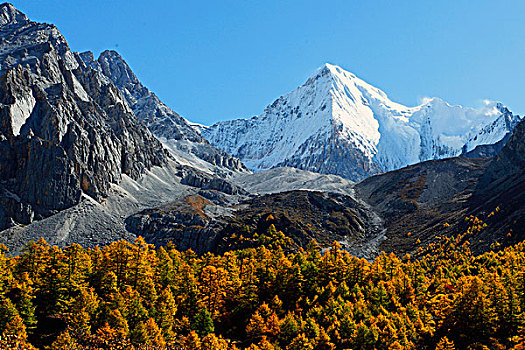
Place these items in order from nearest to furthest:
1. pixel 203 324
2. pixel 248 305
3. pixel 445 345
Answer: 1. pixel 445 345
2. pixel 203 324
3. pixel 248 305

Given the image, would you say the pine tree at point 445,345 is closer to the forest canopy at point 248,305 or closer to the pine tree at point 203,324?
the forest canopy at point 248,305

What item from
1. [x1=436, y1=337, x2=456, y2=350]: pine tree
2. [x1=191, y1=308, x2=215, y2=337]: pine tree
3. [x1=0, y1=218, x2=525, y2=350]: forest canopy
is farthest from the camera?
[x1=191, y1=308, x2=215, y2=337]: pine tree

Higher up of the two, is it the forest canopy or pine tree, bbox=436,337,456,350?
the forest canopy

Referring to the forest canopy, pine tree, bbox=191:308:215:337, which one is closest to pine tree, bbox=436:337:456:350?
the forest canopy

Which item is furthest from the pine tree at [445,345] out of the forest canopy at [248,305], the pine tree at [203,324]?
the pine tree at [203,324]

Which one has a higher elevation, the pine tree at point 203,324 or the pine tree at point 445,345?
the pine tree at point 203,324

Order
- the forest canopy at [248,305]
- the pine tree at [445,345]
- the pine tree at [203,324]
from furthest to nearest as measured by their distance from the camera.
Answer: the pine tree at [203,324]
the pine tree at [445,345]
the forest canopy at [248,305]

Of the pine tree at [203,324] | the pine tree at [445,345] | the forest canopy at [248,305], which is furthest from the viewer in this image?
the pine tree at [203,324]

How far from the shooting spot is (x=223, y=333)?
72.1 m

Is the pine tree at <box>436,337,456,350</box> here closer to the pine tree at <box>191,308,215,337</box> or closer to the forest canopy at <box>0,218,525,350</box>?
the forest canopy at <box>0,218,525,350</box>

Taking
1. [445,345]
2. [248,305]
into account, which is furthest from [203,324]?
[445,345]

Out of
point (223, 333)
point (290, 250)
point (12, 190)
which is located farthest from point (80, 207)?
point (223, 333)

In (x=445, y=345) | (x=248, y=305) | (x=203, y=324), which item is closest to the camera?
(x=445, y=345)

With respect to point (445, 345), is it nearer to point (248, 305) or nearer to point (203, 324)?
point (248, 305)
